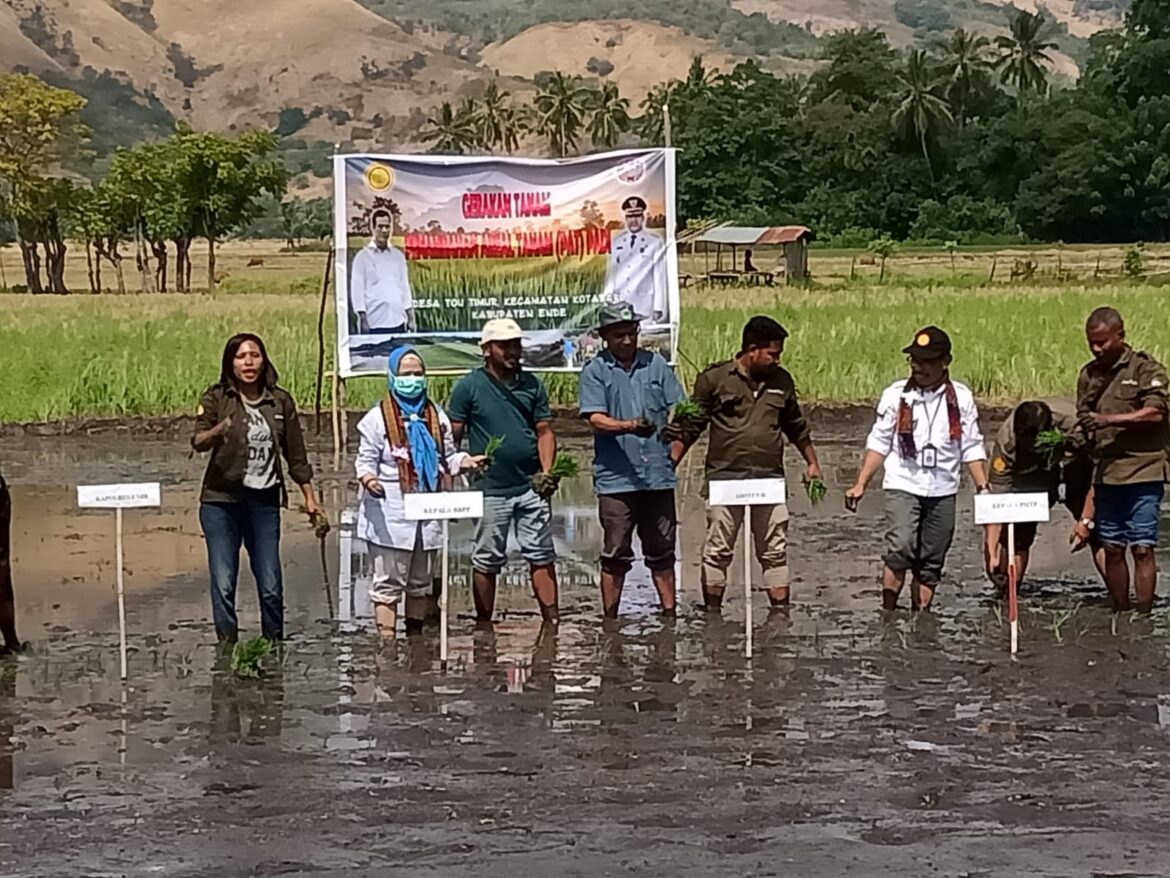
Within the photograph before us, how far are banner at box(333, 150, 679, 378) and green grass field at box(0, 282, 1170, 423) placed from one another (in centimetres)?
340

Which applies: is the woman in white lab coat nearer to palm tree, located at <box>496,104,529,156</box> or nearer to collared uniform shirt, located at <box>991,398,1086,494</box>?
collared uniform shirt, located at <box>991,398,1086,494</box>

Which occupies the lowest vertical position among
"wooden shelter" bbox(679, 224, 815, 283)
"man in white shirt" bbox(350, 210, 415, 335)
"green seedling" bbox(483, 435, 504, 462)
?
"green seedling" bbox(483, 435, 504, 462)

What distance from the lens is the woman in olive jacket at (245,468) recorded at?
996cm

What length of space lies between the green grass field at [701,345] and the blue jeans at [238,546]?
11209 mm

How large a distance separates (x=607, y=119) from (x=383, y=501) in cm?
11160

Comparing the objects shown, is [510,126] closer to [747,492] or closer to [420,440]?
[420,440]

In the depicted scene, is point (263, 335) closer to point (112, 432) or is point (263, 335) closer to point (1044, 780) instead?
point (112, 432)

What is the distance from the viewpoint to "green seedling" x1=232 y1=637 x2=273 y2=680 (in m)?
9.53

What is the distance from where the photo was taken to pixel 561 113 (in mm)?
123688

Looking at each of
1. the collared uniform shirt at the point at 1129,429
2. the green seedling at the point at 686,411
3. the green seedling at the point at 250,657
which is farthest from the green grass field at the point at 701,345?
the green seedling at the point at 250,657

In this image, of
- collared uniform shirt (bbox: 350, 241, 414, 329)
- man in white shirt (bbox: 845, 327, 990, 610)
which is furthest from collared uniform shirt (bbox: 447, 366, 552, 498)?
collared uniform shirt (bbox: 350, 241, 414, 329)

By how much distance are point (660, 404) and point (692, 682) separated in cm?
192

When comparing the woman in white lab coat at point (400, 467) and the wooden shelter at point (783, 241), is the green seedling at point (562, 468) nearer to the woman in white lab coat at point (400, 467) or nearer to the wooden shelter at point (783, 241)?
the woman in white lab coat at point (400, 467)

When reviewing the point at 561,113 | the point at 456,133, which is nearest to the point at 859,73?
the point at 561,113
